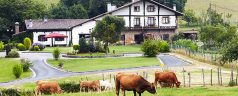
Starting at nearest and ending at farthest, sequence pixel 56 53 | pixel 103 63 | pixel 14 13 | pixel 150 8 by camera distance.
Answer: pixel 103 63 < pixel 56 53 < pixel 150 8 < pixel 14 13

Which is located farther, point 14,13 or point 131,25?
point 14,13

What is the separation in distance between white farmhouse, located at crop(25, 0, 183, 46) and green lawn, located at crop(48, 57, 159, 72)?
3157 centimetres

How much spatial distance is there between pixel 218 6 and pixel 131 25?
269 ft

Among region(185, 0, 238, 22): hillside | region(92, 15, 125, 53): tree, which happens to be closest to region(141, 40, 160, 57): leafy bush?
region(92, 15, 125, 53): tree

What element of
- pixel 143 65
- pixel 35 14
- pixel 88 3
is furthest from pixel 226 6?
pixel 143 65

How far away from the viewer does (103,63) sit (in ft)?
194

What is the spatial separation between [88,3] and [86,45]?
55.3 metres

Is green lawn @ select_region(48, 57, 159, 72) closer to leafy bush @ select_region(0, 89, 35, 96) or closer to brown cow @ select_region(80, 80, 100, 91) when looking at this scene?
brown cow @ select_region(80, 80, 100, 91)

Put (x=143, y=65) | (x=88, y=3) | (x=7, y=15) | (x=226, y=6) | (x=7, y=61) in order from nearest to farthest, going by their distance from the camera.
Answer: (x=143, y=65)
(x=7, y=61)
(x=7, y=15)
(x=88, y=3)
(x=226, y=6)

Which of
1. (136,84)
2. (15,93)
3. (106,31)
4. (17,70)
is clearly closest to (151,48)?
(106,31)

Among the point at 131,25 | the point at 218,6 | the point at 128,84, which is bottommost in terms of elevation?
the point at 128,84

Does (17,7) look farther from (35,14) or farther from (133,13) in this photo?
(133,13)

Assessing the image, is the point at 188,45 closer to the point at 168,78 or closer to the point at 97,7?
the point at 168,78

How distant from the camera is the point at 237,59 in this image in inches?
2076
